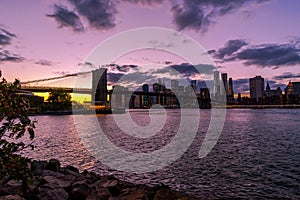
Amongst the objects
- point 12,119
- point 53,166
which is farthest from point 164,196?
point 53,166

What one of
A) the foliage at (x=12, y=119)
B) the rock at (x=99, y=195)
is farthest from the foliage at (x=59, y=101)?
the foliage at (x=12, y=119)

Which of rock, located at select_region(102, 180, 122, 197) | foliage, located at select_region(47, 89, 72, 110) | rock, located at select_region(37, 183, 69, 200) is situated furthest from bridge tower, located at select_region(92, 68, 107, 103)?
rock, located at select_region(37, 183, 69, 200)

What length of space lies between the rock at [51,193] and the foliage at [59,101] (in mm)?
128222

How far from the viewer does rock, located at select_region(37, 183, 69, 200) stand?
23.8ft

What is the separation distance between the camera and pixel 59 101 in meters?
136

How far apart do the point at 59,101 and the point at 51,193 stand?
135996 mm

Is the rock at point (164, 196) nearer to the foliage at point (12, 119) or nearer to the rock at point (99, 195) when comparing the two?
the rock at point (99, 195)

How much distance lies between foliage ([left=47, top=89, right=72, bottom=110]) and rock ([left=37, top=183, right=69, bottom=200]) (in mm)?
128222

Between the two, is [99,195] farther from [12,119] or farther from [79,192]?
[12,119]

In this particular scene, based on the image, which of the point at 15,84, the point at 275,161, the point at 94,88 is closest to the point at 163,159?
the point at 275,161

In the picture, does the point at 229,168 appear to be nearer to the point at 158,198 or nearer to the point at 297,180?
the point at 297,180

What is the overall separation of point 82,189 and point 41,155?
14.9m

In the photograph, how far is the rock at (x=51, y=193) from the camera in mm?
7262

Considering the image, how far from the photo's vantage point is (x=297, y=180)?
13.1 m
